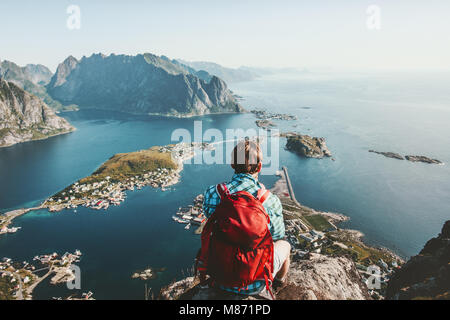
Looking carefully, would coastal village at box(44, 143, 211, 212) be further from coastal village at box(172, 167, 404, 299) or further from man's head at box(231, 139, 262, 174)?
man's head at box(231, 139, 262, 174)

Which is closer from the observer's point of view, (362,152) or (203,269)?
(203,269)

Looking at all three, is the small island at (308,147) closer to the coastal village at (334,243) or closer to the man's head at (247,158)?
the coastal village at (334,243)

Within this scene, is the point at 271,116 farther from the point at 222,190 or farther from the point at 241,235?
the point at 241,235

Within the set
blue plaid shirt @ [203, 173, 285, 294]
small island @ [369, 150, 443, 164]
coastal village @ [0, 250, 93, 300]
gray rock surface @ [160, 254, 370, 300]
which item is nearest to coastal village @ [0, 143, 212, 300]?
coastal village @ [0, 250, 93, 300]

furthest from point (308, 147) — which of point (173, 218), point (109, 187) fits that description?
point (109, 187)

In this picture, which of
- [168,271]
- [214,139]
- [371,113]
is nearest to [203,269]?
[168,271]

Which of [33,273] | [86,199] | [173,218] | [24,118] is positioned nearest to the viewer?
[33,273]
